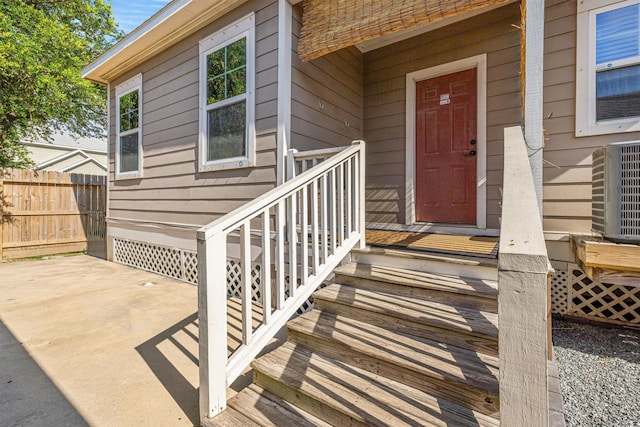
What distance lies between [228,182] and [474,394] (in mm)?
3108

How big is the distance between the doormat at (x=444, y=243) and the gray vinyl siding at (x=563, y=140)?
62cm

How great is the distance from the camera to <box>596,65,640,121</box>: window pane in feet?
8.47

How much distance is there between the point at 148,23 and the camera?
13.6 feet

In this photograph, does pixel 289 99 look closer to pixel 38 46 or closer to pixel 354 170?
pixel 354 170

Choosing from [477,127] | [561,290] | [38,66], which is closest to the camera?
[561,290]

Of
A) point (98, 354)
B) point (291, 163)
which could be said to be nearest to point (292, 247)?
point (291, 163)

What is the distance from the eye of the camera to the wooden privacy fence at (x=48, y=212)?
598cm

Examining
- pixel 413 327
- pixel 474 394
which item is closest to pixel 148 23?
pixel 413 327

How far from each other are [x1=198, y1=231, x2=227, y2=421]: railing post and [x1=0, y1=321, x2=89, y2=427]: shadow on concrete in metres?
0.70

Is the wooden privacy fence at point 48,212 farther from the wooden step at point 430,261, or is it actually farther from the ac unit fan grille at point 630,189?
the ac unit fan grille at point 630,189

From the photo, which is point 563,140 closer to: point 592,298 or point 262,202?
point 592,298

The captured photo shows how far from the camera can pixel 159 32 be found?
4199 millimetres

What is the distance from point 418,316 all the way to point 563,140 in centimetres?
230

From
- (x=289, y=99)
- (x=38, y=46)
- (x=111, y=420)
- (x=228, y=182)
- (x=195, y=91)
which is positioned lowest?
(x=111, y=420)
